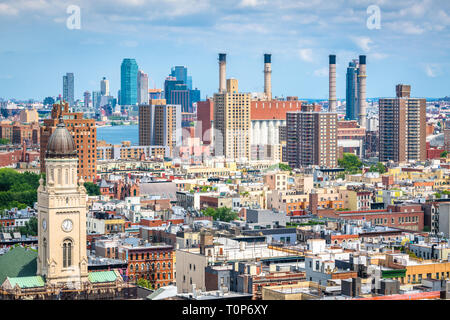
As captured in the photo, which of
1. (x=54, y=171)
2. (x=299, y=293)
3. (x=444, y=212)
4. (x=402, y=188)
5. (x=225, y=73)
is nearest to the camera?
(x=299, y=293)

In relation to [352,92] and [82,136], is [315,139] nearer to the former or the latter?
[82,136]

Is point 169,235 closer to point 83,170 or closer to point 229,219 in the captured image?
point 229,219

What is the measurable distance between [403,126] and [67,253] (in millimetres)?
38436

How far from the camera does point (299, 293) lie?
10891 mm

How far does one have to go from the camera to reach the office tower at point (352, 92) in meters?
90.9

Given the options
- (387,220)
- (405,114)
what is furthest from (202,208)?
(405,114)

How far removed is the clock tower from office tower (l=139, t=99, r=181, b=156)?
1838 inches

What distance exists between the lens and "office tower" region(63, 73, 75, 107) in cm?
2611

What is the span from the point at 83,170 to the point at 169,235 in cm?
1667

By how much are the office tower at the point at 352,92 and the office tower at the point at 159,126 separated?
106ft

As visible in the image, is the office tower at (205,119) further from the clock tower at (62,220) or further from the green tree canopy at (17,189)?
the clock tower at (62,220)

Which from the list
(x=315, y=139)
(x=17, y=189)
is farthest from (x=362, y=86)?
(x=17, y=189)

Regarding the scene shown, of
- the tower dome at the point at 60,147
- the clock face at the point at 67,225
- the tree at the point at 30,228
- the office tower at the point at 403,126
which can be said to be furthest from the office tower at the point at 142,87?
the clock face at the point at 67,225

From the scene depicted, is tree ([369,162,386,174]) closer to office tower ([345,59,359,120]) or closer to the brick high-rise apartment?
the brick high-rise apartment
